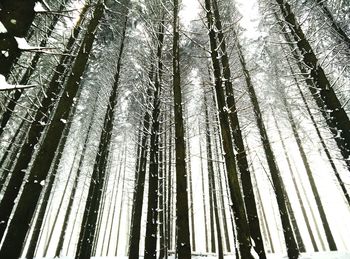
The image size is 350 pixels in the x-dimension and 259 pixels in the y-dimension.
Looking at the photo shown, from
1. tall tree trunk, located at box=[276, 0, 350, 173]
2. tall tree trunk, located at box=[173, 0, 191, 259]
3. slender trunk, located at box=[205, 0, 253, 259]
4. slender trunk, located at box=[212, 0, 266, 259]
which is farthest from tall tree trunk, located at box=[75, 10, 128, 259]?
tall tree trunk, located at box=[276, 0, 350, 173]

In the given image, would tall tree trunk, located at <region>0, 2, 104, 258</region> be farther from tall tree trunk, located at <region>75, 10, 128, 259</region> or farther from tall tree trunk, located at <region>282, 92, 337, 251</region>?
tall tree trunk, located at <region>282, 92, 337, 251</region>

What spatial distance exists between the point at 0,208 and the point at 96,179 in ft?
10.7

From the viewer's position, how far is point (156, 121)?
824cm

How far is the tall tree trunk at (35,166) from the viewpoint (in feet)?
17.1

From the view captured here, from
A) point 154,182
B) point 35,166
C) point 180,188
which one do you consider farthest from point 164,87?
point 35,166

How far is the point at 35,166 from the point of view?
5.84 m

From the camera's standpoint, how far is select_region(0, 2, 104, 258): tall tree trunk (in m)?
5.21

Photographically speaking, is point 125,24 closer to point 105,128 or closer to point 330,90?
point 105,128

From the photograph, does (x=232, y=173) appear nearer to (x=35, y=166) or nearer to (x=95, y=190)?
(x=35, y=166)

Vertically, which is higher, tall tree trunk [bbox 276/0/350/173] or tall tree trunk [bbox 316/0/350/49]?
tall tree trunk [bbox 316/0/350/49]

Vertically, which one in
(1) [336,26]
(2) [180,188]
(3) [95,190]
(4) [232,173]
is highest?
(1) [336,26]

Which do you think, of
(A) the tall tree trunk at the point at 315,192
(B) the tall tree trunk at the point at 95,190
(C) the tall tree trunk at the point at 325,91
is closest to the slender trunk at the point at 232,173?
(C) the tall tree trunk at the point at 325,91

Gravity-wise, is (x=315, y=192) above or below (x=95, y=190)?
above

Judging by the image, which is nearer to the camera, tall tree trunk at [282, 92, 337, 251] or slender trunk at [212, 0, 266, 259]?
slender trunk at [212, 0, 266, 259]
